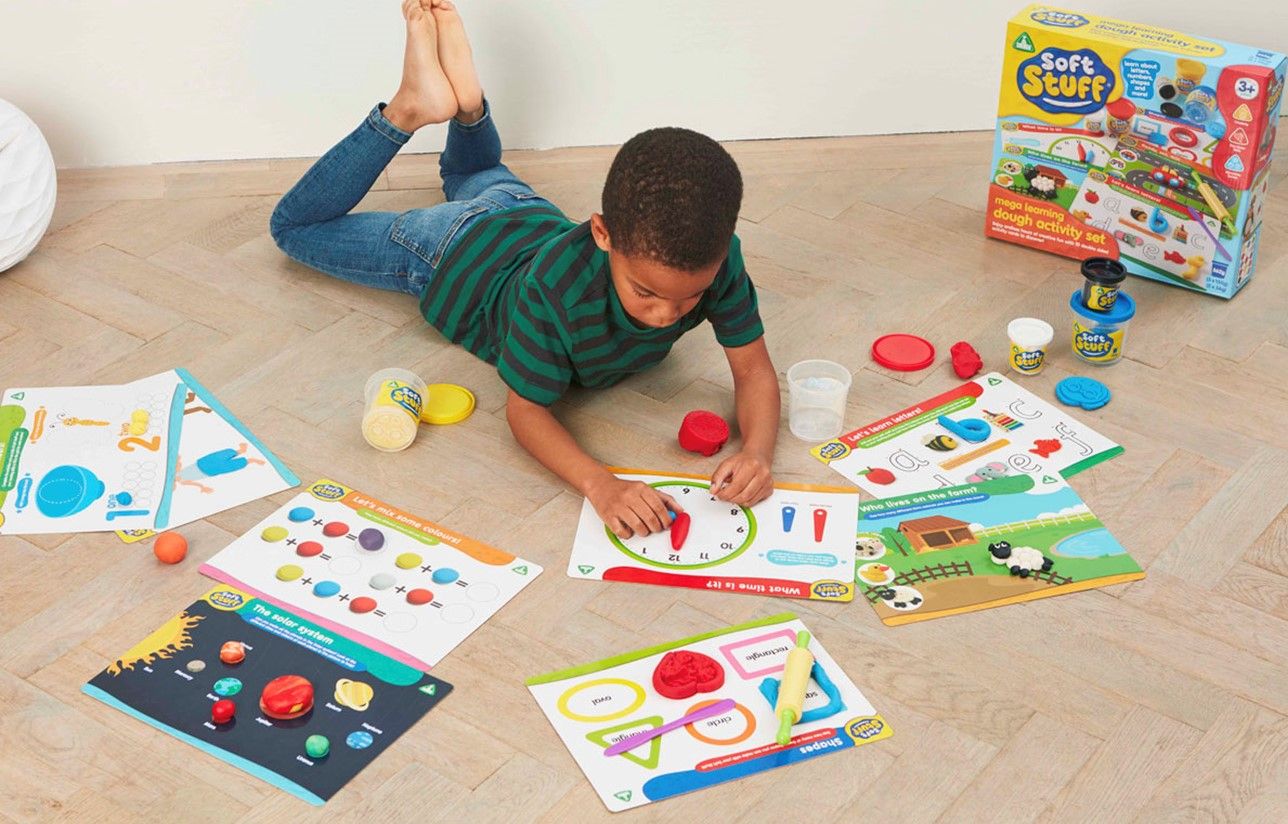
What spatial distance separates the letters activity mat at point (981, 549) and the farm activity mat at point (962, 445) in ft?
0.08

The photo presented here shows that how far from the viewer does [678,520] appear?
1.34m

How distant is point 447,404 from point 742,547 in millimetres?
398

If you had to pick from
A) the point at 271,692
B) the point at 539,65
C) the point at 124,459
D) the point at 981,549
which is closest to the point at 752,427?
the point at 981,549

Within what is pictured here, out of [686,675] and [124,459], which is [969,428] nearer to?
[686,675]

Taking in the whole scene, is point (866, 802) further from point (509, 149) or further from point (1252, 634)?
point (509, 149)

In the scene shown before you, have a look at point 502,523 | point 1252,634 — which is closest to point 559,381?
point 502,523

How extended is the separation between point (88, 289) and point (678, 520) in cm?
88

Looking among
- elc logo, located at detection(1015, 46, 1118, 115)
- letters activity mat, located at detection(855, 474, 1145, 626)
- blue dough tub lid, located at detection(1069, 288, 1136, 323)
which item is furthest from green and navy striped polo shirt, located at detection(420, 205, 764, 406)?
elc logo, located at detection(1015, 46, 1118, 115)

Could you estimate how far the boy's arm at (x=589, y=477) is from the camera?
133 centimetres

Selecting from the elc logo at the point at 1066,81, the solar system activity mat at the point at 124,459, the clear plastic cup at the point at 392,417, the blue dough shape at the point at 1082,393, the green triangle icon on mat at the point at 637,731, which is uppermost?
the elc logo at the point at 1066,81

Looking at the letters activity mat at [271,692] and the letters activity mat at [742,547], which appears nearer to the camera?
the letters activity mat at [271,692]

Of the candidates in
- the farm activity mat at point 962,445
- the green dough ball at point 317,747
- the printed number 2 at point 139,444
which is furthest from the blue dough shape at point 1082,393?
the printed number 2 at point 139,444

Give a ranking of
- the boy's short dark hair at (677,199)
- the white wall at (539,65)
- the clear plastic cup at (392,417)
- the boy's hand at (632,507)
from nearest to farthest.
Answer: the boy's short dark hair at (677,199) → the boy's hand at (632,507) → the clear plastic cup at (392,417) → the white wall at (539,65)

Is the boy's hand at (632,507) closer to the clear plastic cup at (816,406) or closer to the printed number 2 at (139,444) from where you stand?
the clear plastic cup at (816,406)
